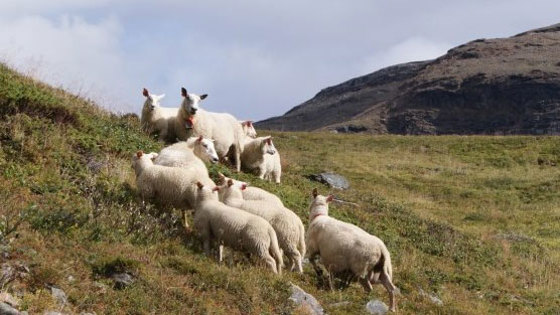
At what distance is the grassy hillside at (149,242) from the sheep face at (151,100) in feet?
2.09

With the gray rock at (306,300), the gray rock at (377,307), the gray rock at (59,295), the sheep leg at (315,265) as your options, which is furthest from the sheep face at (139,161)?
the gray rock at (59,295)

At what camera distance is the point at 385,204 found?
893 inches

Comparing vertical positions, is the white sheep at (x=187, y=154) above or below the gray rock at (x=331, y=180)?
above

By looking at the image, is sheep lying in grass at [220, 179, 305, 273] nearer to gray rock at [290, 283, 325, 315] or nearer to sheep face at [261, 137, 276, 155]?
gray rock at [290, 283, 325, 315]

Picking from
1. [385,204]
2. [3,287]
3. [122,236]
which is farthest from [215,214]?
[385,204]

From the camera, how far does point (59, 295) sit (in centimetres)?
784

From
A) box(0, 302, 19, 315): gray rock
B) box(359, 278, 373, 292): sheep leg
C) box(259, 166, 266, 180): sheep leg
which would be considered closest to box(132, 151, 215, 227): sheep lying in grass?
box(359, 278, 373, 292): sheep leg

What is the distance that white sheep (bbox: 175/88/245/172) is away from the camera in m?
18.3

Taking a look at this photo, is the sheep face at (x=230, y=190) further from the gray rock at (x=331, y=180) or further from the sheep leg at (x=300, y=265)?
the gray rock at (x=331, y=180)

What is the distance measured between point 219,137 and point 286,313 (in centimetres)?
1036

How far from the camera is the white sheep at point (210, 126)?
1833 cm

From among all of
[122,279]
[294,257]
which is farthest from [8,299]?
[294,257]

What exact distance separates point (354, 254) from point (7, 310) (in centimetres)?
598

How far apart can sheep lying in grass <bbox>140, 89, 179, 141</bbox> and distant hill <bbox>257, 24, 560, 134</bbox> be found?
432 feet
